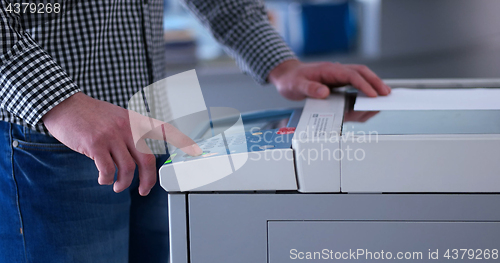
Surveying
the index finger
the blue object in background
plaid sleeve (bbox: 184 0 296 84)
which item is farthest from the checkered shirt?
the blue object in background

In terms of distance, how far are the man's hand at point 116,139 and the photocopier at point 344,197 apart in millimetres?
37

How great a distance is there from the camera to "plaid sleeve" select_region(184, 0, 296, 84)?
81 centimetres

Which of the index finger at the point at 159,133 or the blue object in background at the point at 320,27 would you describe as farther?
the blue object in background at the point at 320,27

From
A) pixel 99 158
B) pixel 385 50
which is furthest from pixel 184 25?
pixel 99 158

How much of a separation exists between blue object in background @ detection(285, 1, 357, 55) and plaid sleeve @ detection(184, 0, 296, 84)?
4.33 ft

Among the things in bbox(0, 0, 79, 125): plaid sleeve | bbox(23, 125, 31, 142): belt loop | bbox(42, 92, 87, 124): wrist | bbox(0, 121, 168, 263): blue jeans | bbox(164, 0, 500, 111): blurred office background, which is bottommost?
bbox(0, 121, 168, 263): blue jeans

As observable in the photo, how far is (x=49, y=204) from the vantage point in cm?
60

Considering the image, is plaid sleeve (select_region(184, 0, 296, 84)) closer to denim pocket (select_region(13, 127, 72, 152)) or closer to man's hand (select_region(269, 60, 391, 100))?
man's hand (select_region(269, 60, 391, 100))

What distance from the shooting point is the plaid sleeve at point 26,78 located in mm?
503

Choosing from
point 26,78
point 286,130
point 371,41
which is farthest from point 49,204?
point 371,41

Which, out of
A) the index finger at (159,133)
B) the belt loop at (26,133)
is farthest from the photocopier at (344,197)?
the belt loop at (26,133)

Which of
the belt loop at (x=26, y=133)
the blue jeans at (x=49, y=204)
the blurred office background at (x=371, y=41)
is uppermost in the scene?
the blurred office background at (x=371, y=41)

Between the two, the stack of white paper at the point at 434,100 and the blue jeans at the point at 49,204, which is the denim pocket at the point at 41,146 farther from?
the stack of white paper at the point at 434,100

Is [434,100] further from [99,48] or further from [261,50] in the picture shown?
[99,48]
